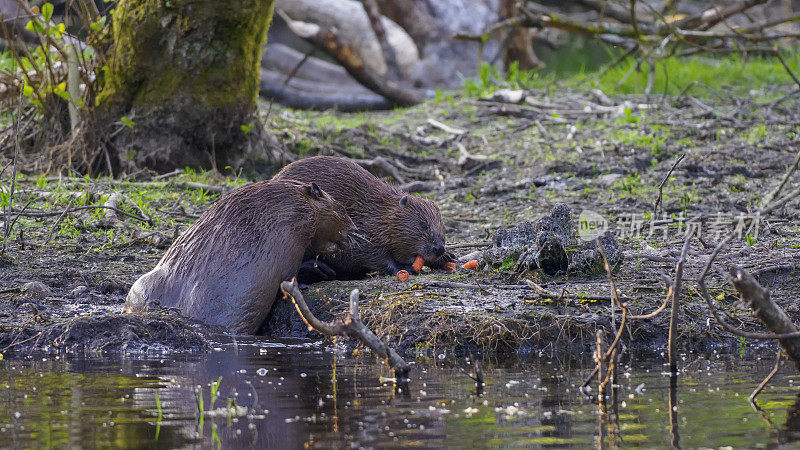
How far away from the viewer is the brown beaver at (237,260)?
464 centimetres

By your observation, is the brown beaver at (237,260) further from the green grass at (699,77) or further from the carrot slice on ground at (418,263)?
the green grass at (699,77)

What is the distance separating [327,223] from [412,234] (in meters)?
0.73

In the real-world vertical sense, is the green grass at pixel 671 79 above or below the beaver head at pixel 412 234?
above

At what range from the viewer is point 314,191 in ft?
16.7

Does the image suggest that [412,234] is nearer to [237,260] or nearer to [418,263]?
[418,263]

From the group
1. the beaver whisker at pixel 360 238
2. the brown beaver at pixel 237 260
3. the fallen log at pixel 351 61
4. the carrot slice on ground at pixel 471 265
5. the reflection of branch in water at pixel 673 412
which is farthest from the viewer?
the fallen log at pixel 351 61

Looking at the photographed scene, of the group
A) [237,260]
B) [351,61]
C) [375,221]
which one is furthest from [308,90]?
[237,260]

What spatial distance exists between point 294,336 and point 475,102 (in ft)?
20.3

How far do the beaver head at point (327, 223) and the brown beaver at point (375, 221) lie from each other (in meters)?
0.25

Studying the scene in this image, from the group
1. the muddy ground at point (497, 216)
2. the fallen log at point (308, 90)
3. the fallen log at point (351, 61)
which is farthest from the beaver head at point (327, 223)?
the fallen log at point (351, 61)

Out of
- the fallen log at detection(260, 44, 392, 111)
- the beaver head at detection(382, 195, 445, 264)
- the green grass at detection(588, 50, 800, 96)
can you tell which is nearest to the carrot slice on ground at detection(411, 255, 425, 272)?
the beaver head at detection(382, 195, 445, 264)

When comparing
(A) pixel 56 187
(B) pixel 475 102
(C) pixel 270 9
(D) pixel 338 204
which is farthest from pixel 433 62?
(D) pixel 338 204

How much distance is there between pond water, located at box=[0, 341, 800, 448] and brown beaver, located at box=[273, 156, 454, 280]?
152 centimetres

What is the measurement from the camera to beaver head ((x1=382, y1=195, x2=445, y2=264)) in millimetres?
5723
